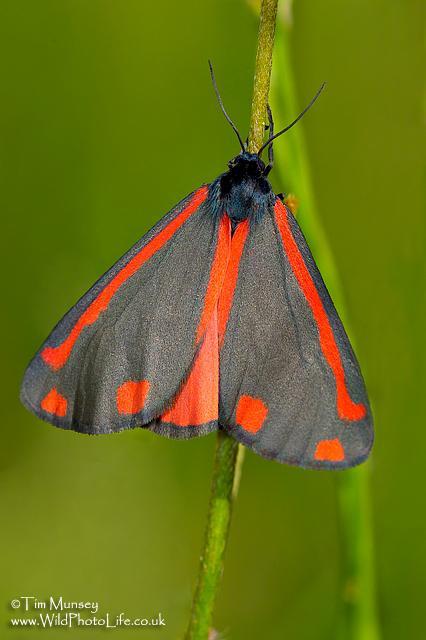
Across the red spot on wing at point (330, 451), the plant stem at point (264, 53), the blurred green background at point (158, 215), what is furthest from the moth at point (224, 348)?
the blurred green background at point (158, 215)

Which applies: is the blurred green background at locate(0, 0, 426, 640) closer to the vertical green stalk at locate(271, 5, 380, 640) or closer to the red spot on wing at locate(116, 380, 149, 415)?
the vertical green stalk at locate(271, 5, 380, 640)

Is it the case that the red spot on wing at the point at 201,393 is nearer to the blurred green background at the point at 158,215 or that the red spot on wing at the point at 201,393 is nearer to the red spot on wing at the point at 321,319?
the red spot on wing at the point at 321,319

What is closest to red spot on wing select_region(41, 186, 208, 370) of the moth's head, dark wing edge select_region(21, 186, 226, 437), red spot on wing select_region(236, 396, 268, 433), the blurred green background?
dark wing edge select_region(21, 186, 226, 437)

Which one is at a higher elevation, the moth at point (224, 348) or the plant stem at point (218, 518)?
the moth at point (224, 348)

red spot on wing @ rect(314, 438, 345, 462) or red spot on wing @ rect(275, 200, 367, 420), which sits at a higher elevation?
red spot on wing @ rect(275, 200, 367, 420)

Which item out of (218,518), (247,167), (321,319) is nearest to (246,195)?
(247,167)

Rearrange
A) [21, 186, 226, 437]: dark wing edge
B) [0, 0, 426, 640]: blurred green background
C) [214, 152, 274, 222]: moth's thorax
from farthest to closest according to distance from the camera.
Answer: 1. [0, 0, 426, 640]: blurred green background
2. [214, 152, 274, 222]: moth's thorax
3. [21, 186, 226, 437]: dark wing edge

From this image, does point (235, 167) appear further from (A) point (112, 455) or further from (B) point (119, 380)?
(A) point (112, 455)
